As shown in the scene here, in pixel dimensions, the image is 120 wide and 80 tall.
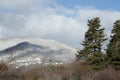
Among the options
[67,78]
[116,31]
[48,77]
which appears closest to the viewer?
[67,78]

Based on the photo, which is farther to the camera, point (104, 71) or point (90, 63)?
point (90, 63)

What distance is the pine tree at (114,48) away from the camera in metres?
62.1

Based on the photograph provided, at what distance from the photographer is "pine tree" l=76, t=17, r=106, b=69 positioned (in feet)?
211

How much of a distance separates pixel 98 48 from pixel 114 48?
2.87m

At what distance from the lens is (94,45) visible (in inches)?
2542

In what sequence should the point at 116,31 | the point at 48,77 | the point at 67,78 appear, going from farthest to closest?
1. the point at 116,31
2. the point at 48,77
3. the point at 67,78

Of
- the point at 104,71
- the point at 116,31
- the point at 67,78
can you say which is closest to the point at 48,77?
the point at 67,78

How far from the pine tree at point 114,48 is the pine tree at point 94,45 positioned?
61.3 inches

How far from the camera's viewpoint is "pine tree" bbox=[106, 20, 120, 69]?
62062 mm

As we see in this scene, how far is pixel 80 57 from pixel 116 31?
7.97 meters

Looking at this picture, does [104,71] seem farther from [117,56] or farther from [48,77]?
[48,77]

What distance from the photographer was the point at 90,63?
65125 millimetres

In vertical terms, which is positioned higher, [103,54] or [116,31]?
[116,31]

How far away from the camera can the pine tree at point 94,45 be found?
6432 cm
